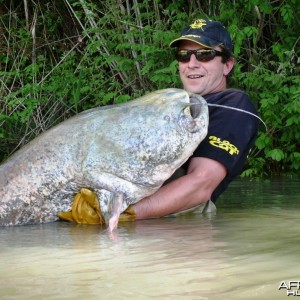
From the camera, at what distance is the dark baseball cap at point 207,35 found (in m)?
4.29

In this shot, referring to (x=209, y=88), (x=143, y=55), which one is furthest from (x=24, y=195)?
(x=143, y=55)

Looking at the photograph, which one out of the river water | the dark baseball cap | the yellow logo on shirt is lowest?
the river water

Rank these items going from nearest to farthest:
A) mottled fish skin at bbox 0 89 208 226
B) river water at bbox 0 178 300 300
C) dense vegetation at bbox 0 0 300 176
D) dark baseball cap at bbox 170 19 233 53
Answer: river water at bbox 0 178 300 300 → mottled fish skin at bbox 0 89 208 226 → dark baseball cap at bbox 170 19 233 53 → dense vegetation at bbox 0 0 300 176

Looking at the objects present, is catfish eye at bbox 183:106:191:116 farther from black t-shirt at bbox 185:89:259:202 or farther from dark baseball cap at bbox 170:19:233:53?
dark baseball cap at bbox 170:19:233:53

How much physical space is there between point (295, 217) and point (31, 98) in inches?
176

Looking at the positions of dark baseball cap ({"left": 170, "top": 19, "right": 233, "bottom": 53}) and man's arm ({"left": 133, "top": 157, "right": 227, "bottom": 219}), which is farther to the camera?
dark baseball cap ({"left": 170, "top": 19, "right": 233, "bottom": 53})

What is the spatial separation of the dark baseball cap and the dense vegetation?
Answer: 6.69 feet

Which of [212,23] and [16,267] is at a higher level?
[212,23]

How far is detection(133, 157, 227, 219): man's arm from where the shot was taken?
3789 millimetres

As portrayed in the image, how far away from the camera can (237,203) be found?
15.7 ft

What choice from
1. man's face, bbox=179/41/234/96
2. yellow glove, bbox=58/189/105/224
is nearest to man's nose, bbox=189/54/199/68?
man's face, bbox=179/41/234/96

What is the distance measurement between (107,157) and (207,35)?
3.73ft

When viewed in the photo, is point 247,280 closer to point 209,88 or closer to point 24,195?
point 24,195

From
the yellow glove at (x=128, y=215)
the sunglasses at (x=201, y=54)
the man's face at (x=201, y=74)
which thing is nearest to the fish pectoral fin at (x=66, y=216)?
the yellow glove at (x=128, y=215)
